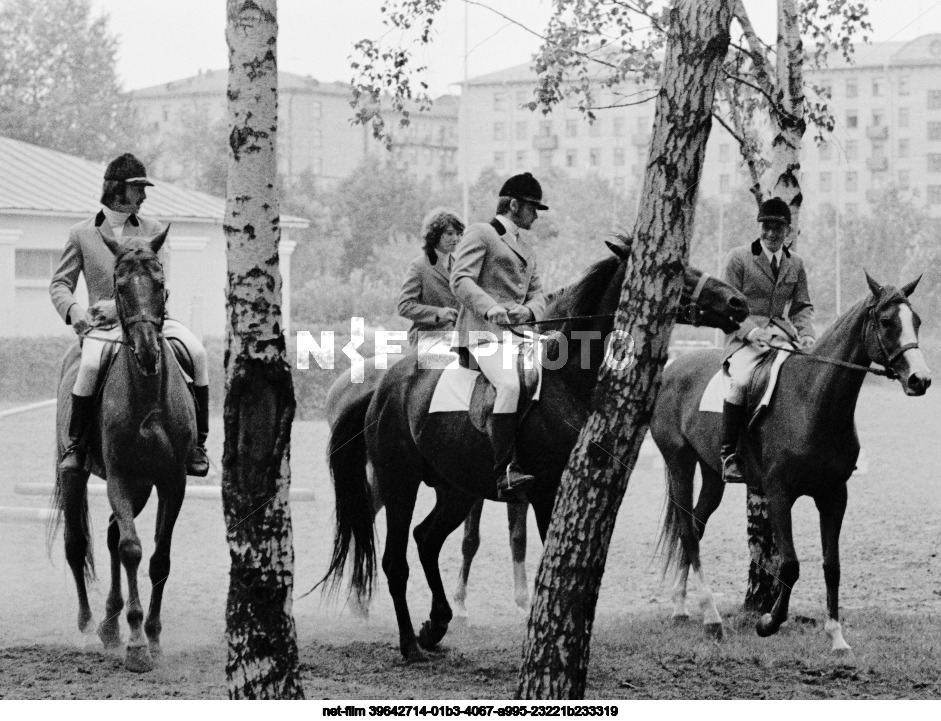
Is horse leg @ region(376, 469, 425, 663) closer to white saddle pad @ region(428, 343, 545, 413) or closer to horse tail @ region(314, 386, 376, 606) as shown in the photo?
horse tail @ region(314, 386, 376, 606)

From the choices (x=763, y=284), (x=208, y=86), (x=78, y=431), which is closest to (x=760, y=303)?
(x=763, y=284)

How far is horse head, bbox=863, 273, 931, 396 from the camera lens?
22.3 feet

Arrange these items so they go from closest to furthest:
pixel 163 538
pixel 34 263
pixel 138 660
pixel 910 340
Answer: pixel 910 340 < pixel 138 660 < pixel 163 538 < pixel 34 263

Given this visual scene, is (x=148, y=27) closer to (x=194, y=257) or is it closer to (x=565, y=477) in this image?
(x=194, y=257)

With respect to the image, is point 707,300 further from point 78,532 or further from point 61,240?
point 61,240

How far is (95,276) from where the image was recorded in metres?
7.50

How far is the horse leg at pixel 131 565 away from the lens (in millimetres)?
6988

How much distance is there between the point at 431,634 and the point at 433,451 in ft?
3.52

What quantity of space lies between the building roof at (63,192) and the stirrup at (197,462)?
51.6 ft

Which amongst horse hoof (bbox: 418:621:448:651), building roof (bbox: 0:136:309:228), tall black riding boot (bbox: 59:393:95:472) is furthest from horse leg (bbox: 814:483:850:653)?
building roof (bbox: 0:136:309:228)

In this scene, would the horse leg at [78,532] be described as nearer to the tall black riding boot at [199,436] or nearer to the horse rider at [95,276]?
the horse rider at [95,276]

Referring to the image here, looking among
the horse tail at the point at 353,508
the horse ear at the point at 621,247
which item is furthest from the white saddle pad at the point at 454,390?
the horse ear at the point at 621,247

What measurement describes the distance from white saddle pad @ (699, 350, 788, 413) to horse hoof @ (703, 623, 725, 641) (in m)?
1.34

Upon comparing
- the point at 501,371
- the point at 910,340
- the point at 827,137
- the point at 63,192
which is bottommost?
the point at 501,371
